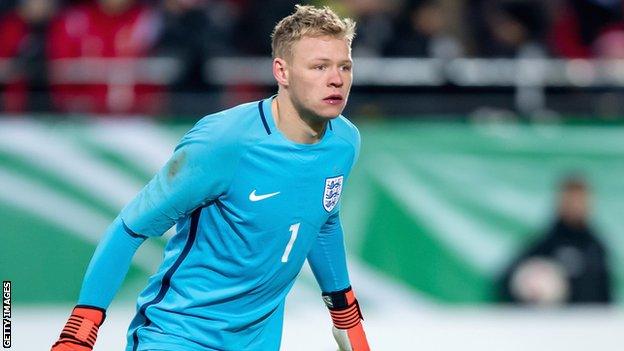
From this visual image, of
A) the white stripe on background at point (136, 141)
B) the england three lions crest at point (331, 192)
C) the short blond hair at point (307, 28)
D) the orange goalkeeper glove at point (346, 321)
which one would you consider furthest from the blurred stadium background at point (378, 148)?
the short blond hair at point (307, 28)

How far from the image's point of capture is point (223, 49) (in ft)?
31.7

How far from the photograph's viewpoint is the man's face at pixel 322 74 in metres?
4.22

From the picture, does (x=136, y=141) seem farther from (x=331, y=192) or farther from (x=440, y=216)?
(x=331, y=192)

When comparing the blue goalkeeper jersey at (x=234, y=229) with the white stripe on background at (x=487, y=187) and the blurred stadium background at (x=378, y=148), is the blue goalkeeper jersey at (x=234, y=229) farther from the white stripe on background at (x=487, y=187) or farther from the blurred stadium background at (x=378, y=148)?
the white stripe on background at (x=487, y=187)

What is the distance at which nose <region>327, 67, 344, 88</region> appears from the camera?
4.21m

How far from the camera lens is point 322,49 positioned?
4.23 meters

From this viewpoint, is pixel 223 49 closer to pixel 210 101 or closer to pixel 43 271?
pixel 210 101

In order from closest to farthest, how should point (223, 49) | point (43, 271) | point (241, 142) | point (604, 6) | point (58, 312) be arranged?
point (241, 142) < point (58, 312) < point (43, 271) < point (223, 49) < point (604, 6)

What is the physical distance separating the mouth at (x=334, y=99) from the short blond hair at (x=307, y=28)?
203 millimetres

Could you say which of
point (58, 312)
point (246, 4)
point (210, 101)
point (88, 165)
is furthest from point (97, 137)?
point (246, 4)

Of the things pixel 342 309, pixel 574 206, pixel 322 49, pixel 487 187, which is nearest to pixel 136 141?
pixel 487 187

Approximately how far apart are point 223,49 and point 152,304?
17.9 ft

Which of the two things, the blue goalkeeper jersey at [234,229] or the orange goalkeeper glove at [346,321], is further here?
the orange goalkeeper glove at [346,321]

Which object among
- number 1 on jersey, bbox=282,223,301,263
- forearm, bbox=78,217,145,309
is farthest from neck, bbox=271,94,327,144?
forearm, bbox=78,217,145,309
